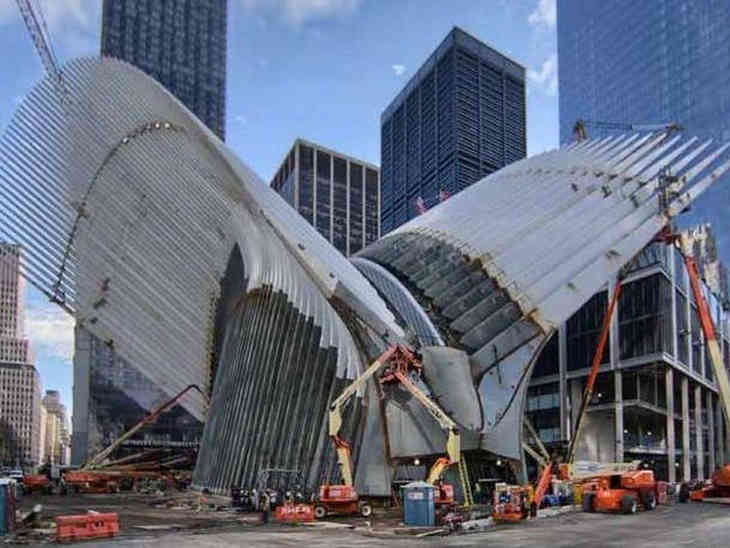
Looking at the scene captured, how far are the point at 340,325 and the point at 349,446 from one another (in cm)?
675

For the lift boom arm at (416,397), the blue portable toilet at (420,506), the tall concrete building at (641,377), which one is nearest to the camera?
the blue portable toilet at (420,506)

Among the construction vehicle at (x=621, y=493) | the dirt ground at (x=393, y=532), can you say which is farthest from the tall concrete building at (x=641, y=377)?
the dirt ground at (x=393, y=532)

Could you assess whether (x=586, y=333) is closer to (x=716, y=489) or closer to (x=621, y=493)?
(x=716, y=489)

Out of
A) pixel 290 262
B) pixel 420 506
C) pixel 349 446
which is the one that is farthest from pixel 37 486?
pixel 420 506

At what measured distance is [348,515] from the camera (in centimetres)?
4016

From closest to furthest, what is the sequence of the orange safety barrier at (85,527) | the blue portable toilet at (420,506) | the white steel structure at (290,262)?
the orange safety barrier at (85,527)
the blue portable toilet at (420,506)
the white steel structure at (290,262)

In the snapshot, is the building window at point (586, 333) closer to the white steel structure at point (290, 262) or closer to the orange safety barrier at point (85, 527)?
the white steel structure at point (290, 262)

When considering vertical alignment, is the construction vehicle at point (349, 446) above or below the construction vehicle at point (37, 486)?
above

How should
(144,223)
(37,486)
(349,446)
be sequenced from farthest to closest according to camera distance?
(37,486), (144,223), (349,446)

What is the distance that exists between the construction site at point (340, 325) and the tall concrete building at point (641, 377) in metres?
0.56

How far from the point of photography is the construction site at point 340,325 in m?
39.4

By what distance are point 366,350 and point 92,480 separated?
116 ft

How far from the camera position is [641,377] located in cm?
8625

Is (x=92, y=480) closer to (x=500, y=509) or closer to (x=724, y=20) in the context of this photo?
(x=500, y=509)
